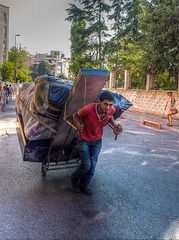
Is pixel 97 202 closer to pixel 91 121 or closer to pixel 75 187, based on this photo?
pixel 75 187

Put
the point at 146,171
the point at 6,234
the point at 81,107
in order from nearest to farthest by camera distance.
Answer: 1. the point at 6,234
2. the point at 81,107
3. the point at 146,171

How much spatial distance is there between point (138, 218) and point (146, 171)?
223cm

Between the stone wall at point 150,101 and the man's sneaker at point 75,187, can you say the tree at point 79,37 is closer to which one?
the stone wall at point 150,101

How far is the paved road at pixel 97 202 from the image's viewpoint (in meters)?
3.10

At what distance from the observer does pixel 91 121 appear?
3.88 metres

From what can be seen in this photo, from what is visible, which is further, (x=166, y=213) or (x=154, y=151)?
(x=154, y=151)

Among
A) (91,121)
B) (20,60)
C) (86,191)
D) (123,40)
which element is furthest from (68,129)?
(20,60)

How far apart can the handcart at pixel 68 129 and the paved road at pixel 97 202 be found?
547 millimetres

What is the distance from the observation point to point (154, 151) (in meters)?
7.62

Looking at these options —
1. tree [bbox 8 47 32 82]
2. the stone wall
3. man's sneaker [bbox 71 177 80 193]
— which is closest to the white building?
tree [bbox 8 47 32 82]

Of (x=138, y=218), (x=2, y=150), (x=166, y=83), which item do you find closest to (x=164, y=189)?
(x=138, y=218)

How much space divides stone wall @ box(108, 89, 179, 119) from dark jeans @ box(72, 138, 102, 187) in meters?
14.7

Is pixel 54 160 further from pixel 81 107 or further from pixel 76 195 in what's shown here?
pixel 81 107

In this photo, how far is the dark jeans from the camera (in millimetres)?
3975
